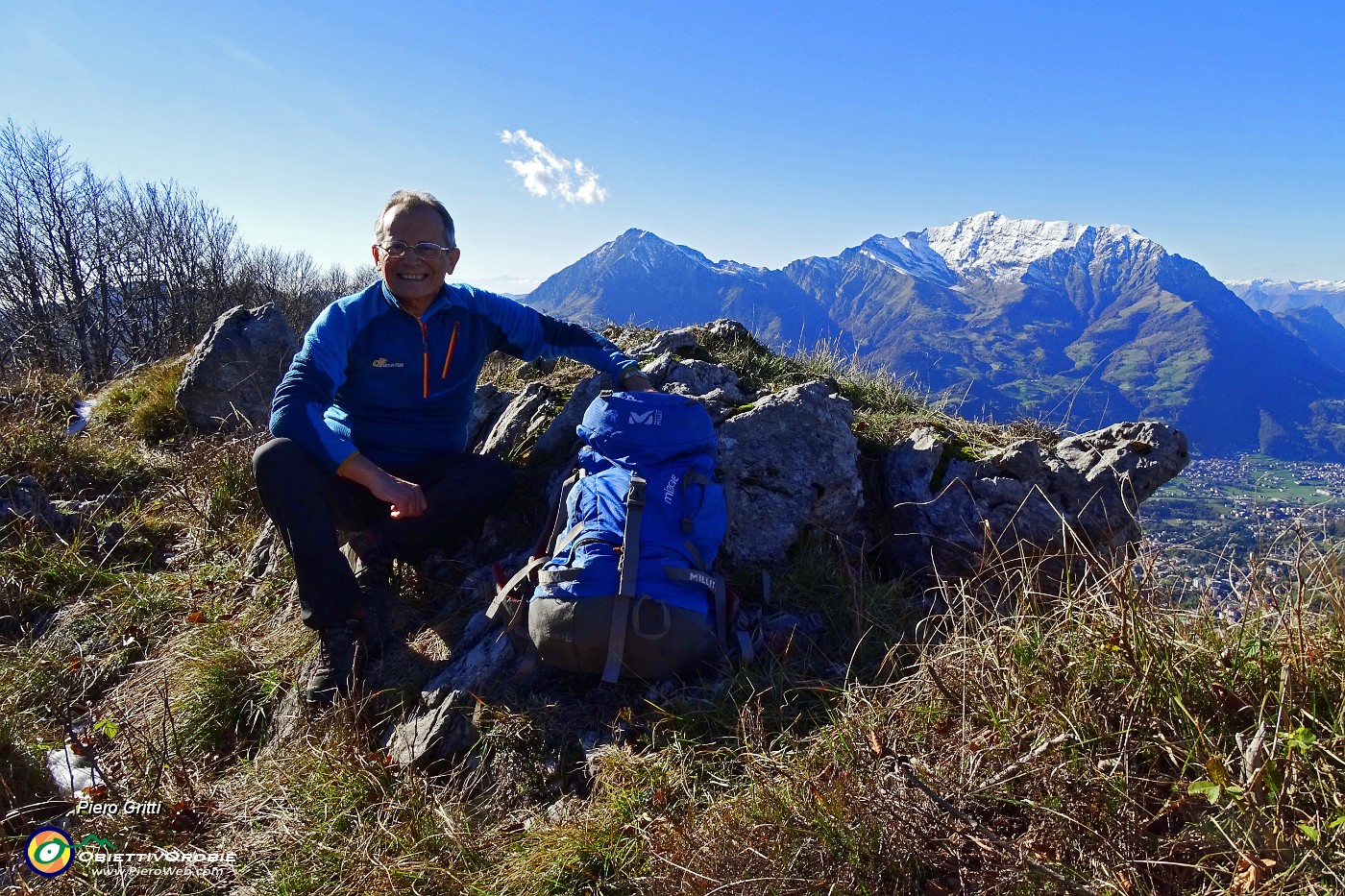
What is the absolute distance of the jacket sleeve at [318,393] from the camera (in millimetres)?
3477

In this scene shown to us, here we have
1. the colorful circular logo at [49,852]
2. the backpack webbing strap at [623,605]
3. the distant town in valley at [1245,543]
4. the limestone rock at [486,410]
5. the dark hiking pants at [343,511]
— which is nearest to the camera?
the distant town in valley at [1245,543]

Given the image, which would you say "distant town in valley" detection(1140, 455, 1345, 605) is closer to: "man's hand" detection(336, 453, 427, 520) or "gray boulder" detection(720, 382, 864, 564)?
"gray boulder" detection(720, 382, 864, 564)

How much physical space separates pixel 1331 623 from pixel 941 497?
242 cm

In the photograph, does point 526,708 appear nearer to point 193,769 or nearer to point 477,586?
point 477,586

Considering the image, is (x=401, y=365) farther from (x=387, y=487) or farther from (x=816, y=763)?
(x=816, y=763)

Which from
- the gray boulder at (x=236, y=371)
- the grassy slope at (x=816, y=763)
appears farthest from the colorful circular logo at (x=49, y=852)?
the gray boulder at (x=236, y=371)

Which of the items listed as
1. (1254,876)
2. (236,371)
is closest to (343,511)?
(1254,876)

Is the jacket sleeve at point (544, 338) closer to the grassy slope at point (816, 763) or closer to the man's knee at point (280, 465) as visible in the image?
the man's knee at point (280, 465)

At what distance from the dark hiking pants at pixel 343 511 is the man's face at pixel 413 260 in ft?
3.38

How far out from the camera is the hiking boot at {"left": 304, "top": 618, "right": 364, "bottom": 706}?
3.28m

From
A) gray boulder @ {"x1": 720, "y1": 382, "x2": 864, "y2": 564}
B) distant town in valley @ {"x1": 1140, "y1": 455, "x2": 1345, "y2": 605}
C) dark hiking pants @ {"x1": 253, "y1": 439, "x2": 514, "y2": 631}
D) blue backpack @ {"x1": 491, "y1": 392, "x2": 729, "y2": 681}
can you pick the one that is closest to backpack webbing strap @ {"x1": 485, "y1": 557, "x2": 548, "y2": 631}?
blue backpack @ {"x1": 491, "y1": 392, "x2": 729, "y2": 681}

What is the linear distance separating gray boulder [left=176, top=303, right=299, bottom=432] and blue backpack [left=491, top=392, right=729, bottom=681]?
4.86 metres

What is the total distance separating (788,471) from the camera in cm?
441

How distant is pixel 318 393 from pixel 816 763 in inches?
122
